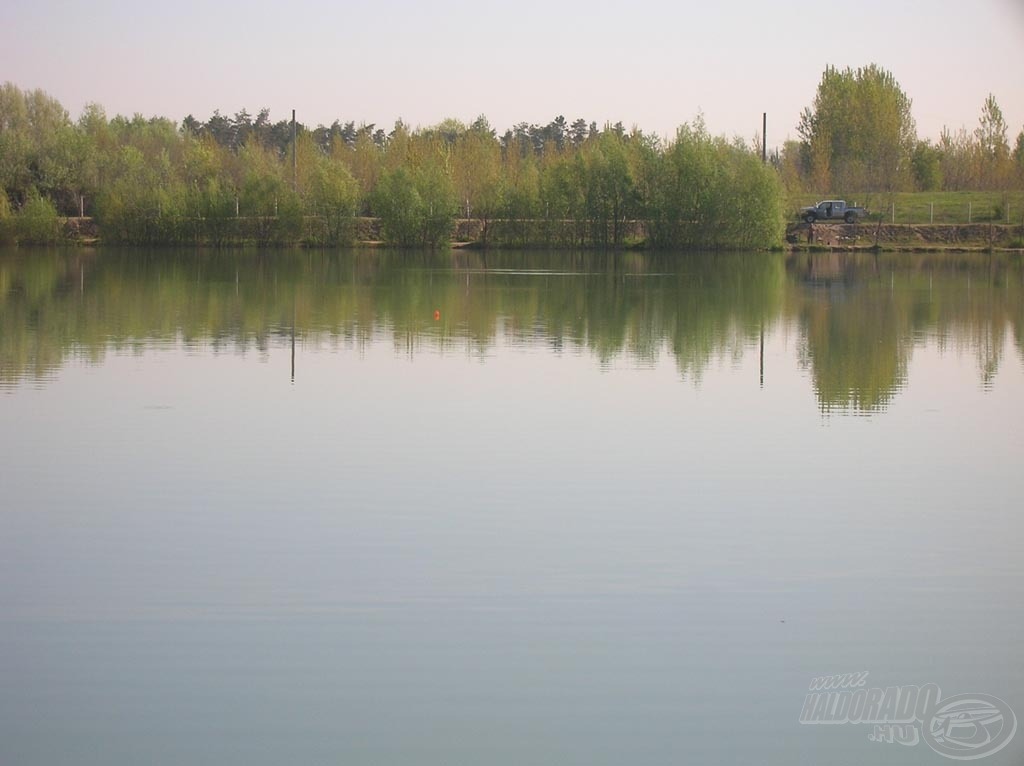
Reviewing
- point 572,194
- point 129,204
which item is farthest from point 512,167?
point 129,204

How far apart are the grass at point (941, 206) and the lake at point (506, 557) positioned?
150 ft

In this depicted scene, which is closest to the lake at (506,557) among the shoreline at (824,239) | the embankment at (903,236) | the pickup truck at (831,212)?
the shoreline at (824,239)

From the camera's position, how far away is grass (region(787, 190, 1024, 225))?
2370 inches

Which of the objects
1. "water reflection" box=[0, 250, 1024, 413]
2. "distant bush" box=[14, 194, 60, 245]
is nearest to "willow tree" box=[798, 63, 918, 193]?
"water reflection" box=[0, 250, 1024, 413]

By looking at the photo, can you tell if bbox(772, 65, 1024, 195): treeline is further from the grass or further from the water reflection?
the water reflection

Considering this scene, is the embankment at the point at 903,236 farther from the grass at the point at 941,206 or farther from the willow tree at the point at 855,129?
the willow tree at the point at 855,129

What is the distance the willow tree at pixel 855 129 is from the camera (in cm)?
7044

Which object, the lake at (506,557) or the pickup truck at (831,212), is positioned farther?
the pickup truck at (831,212)

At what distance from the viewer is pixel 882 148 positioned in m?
71.6

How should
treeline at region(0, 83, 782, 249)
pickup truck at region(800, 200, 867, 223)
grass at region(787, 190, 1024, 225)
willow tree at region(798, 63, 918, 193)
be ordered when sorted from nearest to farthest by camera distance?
treeline at region(0, 83, 782, 249), pickup truck at region(800, 200, 867, 223), grass at region(787, 190, 1024, 225), willow tree at region(798, 63, 918, 193)

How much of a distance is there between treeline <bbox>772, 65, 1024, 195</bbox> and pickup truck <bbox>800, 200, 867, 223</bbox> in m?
7.20

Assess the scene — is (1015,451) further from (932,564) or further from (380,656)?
(380,656)

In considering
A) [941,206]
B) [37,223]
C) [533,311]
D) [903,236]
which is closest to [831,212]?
[903,236]

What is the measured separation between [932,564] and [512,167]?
65.1 metres
